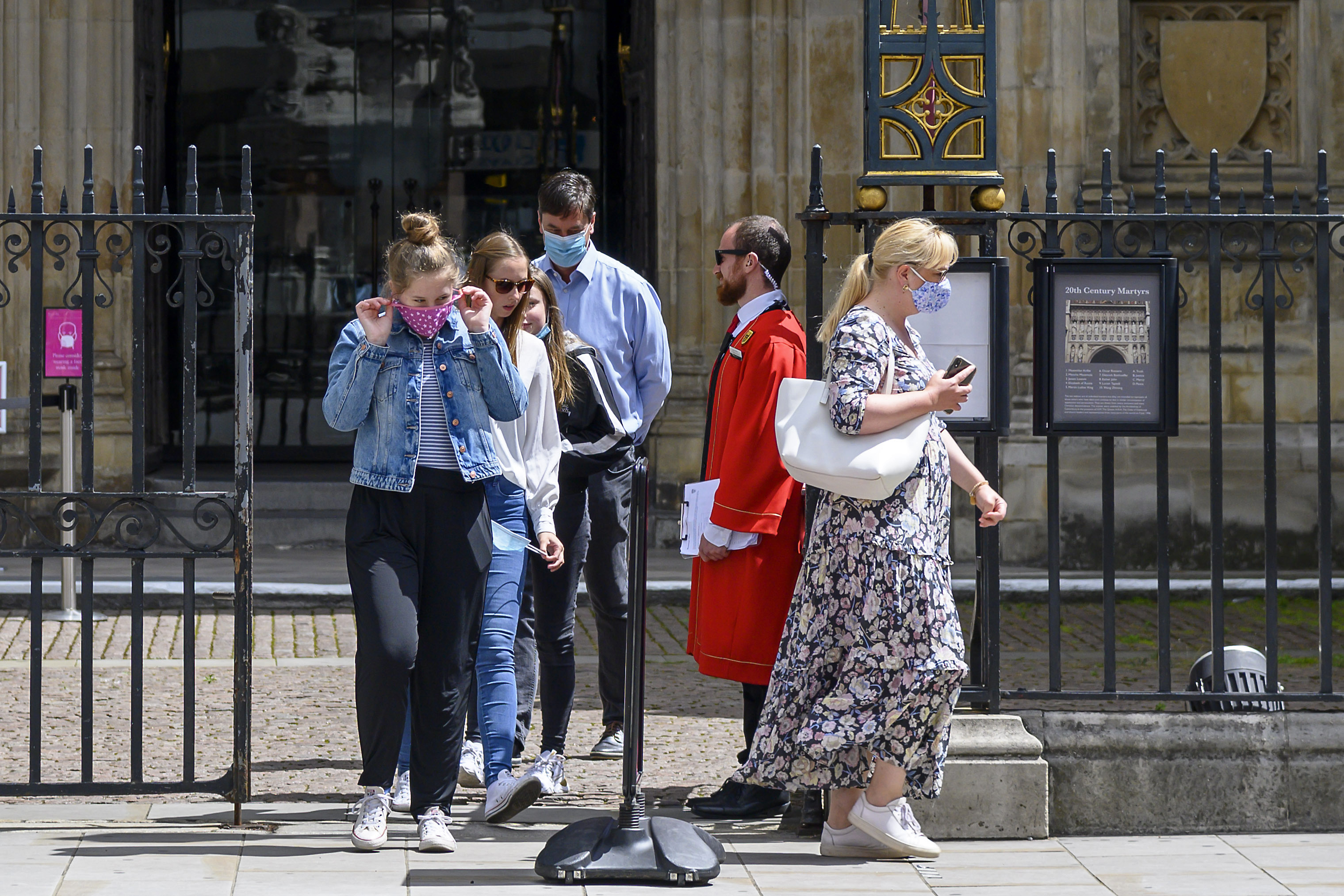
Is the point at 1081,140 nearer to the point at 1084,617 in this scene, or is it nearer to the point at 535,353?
the point at 1084,617

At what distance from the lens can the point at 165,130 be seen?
48.2ft

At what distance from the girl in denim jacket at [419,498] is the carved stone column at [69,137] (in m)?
7.87

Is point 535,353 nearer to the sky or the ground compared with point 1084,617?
nearer to the sky

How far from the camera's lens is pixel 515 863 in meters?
5.13

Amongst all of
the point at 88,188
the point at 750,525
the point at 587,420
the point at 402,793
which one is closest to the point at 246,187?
the point at 88,188

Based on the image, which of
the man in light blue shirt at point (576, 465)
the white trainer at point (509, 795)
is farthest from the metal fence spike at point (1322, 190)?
the white trainer at point (509, 795)

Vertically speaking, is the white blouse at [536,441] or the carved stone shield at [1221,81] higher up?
the carved stone shield at [1221,81]

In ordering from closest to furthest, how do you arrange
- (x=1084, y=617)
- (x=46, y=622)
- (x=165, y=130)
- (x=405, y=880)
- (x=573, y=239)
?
(x=405, y=880)
(x=573, y=239)
(x=46, y=622)
(x=1084, y=617)
(x=165, y=130)

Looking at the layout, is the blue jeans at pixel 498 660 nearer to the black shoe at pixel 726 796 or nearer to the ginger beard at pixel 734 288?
the black shoe at pixel 726 796

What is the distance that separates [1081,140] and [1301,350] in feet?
6.80

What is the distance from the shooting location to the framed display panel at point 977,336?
18.0 ft

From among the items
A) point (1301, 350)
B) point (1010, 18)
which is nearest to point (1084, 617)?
point (1301, 350)

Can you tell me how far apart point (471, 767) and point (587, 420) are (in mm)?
1256

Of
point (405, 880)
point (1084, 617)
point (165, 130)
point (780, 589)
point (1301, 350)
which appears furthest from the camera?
point (165, 130)
